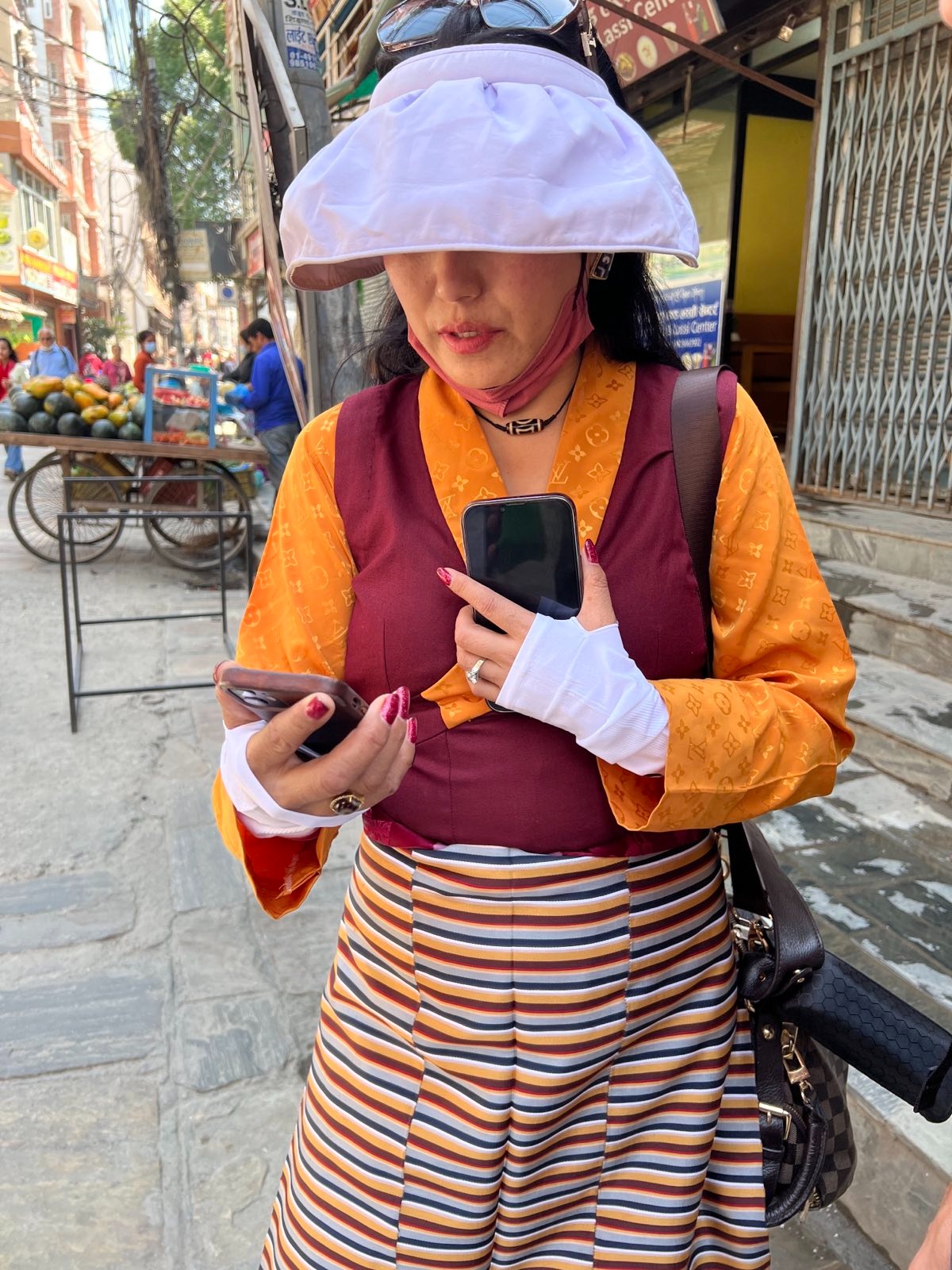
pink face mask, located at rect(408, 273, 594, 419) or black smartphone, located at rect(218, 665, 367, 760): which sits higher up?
pink face mask, located at rect(408, 273, 594, 419)

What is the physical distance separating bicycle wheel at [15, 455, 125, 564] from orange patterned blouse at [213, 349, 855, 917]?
6314 millimetres

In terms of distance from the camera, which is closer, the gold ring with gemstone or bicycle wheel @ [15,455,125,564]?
the gold ring with gemstone

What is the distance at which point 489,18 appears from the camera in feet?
3.29

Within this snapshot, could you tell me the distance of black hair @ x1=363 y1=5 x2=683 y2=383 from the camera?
1.02m

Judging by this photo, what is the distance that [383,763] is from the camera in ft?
3.06

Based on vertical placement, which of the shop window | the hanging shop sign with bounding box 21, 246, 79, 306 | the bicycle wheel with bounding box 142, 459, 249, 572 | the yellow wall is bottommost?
the bicycle wheel with bounding box 142, 459, 249, 572

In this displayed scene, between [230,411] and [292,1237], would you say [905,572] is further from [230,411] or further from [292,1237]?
[230,411]

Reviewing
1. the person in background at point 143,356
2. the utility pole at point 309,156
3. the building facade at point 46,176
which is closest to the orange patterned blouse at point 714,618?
the utility pole at point 309,156

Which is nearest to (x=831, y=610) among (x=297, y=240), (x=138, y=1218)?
(x=297, y=240)

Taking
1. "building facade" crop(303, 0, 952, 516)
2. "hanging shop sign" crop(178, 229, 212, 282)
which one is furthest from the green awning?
"hanging shop sign" crop(178, 229, 212, 282)

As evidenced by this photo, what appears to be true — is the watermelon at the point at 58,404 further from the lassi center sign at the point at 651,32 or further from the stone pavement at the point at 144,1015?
the lassi center sign at the point at 651,32

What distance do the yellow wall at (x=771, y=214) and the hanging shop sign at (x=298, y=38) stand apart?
15.8ft

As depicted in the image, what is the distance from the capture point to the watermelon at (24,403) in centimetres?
683

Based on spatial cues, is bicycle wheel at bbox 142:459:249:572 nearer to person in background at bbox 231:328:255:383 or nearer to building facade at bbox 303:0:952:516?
person in background at bbox 231:328:255:383
